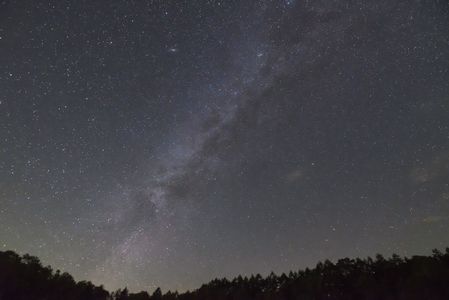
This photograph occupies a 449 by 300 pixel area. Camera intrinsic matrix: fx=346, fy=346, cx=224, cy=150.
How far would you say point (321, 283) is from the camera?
45.6 meters

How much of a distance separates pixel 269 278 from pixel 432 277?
29770 mm

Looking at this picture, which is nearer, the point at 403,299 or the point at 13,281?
the point at 403,299

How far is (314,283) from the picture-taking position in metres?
44.9

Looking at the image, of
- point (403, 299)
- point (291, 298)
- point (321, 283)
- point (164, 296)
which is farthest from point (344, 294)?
point (164, 296)

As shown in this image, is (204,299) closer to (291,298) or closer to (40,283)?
(291,298)

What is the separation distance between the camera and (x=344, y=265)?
51.3 m

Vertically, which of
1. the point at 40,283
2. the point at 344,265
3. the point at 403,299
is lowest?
the point at 403,299

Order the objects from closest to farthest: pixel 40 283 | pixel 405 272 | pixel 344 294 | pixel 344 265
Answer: pixel 405 272
pixel 344 294
pixel 40 283
pixel 344 265

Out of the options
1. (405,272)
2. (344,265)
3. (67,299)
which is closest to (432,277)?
(405,272)

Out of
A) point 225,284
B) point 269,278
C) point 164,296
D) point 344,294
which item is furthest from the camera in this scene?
point 225,284

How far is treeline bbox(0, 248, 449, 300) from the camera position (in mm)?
35188

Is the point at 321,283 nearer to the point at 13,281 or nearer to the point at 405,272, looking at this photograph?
the point at 405,272

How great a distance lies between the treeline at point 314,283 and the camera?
115 ft

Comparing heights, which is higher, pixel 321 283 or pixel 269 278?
pixel 269 278
